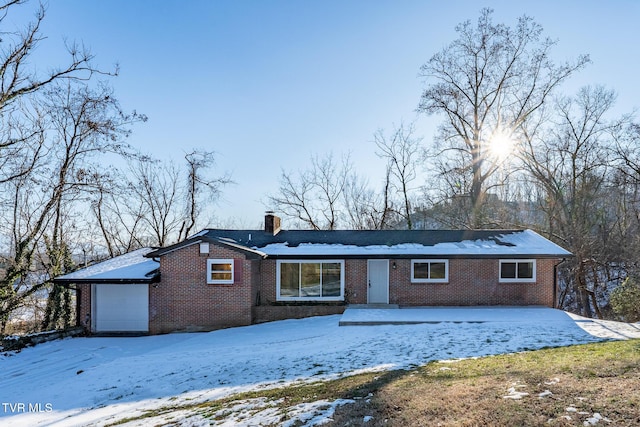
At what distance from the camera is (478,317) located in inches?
487

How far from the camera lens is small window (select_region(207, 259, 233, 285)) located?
541 inches

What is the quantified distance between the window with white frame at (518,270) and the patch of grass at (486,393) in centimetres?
675

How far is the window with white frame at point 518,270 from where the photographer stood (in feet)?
47.9

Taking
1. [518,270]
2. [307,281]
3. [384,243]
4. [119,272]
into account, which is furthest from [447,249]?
[119,272]

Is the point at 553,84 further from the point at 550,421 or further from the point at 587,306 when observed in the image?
the point at 550,421

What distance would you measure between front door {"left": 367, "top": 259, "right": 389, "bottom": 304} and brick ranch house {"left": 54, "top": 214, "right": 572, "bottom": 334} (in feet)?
0.13

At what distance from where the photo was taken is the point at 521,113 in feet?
77.0

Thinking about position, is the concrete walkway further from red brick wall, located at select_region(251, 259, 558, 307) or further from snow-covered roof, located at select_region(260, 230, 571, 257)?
snow-covered roof, located at select_region(260, 230, 571, 257)

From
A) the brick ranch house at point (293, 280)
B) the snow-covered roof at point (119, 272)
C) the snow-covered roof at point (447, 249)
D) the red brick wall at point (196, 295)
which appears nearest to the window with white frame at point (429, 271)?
the brick ranch house at point (293, 280)

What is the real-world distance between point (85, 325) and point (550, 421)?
48.9 feet

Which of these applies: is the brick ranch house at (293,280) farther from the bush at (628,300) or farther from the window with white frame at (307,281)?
the bush at (628,300)

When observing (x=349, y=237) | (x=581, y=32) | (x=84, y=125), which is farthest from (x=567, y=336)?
(x=84, y=125)

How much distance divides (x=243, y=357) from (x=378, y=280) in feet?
23.1

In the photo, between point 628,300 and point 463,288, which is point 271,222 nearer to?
point 463,288
